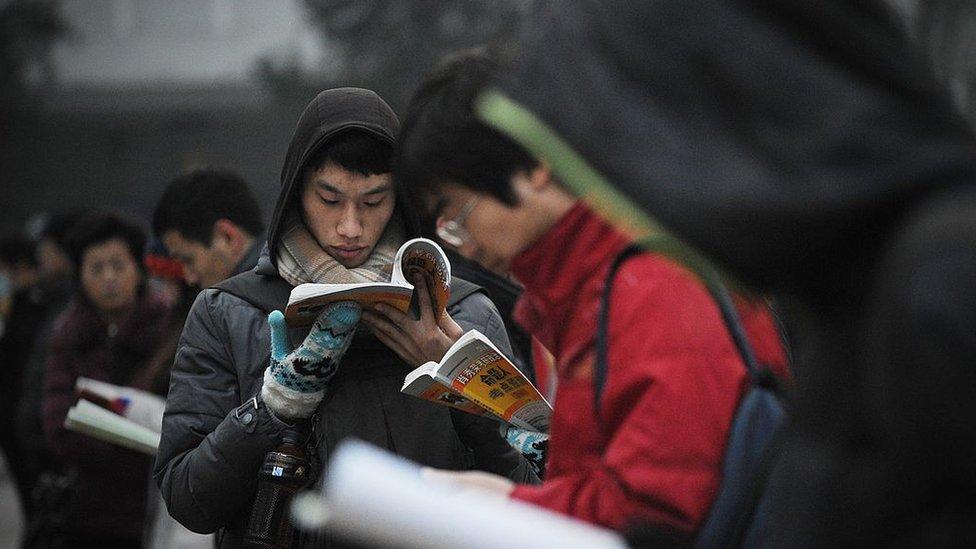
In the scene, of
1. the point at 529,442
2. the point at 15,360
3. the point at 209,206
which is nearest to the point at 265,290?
the point at 529,442

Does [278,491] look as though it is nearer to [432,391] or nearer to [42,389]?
[432,391]

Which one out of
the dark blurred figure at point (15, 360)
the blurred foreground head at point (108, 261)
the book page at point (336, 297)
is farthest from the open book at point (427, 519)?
the dark blurred figure at point (15, 360)

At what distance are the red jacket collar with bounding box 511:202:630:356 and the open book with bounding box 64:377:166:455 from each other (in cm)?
208

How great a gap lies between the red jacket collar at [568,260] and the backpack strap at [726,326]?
0.29ft

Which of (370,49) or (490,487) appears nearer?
(490,487)

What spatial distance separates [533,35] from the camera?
5.21 feet

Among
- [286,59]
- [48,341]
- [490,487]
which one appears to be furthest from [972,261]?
[286,59]

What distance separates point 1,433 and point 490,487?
262 inches

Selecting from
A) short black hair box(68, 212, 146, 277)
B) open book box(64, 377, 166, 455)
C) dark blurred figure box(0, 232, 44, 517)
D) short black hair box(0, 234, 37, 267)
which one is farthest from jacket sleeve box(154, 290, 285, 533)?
short black hair box(0, 234, 37, 267)

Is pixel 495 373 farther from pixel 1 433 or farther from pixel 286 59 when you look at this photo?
pixel 286 59

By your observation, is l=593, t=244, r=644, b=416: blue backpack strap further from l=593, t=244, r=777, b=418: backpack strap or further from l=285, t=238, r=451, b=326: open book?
l=285, t=238, r=451, b=326: open book

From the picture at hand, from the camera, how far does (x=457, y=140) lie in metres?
1.98

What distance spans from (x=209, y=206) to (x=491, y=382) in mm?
2101

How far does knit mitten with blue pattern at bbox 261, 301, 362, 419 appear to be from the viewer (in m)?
2.82
